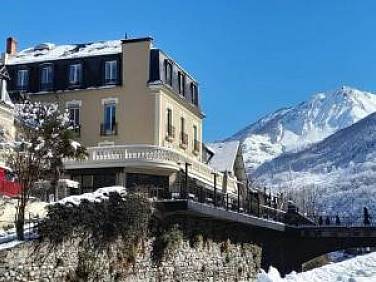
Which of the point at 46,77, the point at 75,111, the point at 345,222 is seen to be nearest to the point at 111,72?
the point at 75,111

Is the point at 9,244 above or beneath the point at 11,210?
beneath

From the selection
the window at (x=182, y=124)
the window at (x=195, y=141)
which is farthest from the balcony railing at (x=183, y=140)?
the window at (x=195, y=141)

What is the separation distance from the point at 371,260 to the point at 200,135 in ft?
109

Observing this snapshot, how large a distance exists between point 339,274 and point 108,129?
27.4 meters

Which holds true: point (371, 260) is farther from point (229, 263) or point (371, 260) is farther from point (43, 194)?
point (229, 263)

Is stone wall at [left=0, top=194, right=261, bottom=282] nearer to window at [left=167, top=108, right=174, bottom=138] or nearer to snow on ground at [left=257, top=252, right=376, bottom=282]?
window at [left=167, top=108, right=174, bottom=138]

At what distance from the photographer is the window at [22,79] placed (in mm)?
42312

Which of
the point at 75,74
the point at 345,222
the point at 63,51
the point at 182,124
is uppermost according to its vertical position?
the point at 63,51

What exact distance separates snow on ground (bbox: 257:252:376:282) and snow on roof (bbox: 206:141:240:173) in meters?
40.2

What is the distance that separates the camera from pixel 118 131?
1567 inches

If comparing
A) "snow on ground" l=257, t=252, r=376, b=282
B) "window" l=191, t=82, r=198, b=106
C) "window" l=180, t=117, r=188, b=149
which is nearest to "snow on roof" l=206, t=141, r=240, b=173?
"window" l=191, t=82, r=198, b=106

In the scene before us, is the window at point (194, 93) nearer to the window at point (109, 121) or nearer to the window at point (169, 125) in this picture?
the window at point (169, 125)

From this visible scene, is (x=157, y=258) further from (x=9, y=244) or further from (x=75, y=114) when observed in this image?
(x=75, y=114)

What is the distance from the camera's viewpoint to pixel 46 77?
138ft
